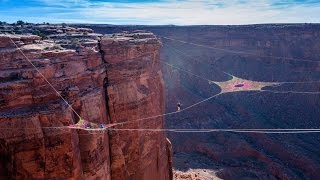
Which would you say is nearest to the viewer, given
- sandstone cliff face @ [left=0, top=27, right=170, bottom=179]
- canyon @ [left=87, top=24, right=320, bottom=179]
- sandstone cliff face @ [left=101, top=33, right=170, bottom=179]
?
sandstone cliff face @ [left=0, top=27, right=170, bottom=179]

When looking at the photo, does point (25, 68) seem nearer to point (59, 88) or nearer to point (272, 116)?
point (59, 88)

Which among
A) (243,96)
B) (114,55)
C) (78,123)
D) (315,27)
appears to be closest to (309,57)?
(315,27)

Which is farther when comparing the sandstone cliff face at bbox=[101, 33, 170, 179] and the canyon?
the canyon

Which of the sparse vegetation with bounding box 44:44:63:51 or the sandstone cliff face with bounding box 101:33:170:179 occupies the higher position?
the sparse vegetation with bounding box 44:44:63:51

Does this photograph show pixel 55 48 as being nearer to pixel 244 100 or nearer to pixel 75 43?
pixel 75 43

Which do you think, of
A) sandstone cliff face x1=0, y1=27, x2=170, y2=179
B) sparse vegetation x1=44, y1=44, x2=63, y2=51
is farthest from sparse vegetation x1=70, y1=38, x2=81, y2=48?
sparse vegetation x1=44, y1=44, x2=63, y2=51

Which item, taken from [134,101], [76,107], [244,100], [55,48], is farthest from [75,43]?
[244,100]

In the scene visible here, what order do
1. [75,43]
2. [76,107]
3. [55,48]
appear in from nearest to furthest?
[76,107] → [55,48] → [75,43]

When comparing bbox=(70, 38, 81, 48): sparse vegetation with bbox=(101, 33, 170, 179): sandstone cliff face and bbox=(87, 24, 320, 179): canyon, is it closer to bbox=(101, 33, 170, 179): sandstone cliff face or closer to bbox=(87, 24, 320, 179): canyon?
bbox=(101, 33, 170, 179): sandstone cliff face

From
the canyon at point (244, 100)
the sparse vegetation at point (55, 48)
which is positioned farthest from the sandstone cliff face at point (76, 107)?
the canyon at point (244, 100)
